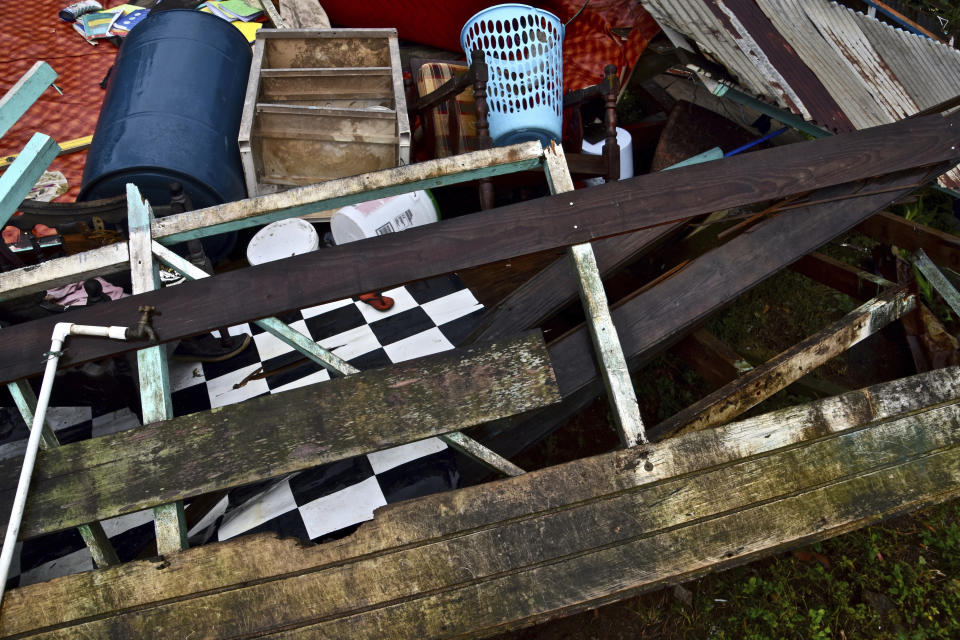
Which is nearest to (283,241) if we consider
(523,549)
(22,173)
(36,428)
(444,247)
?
(22,173)

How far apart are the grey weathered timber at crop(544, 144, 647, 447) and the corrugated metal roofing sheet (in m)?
1.78

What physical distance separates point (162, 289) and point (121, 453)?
21.3 inches

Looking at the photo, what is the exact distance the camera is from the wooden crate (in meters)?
3.92

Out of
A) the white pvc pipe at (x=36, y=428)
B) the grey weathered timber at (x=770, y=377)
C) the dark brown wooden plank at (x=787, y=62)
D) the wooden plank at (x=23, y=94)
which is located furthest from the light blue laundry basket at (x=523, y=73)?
the white pvc pipe at (x=36, y=428)

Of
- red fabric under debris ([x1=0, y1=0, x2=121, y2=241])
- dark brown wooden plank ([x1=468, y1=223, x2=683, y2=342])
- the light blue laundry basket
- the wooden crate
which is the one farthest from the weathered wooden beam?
red fabric under debris ([x1=0, y1=0, x2=121, y2=241])

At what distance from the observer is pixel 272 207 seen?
205cm

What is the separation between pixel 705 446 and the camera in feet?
5.57

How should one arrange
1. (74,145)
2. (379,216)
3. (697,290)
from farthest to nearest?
(74,145)
(379,216)
(697,290)

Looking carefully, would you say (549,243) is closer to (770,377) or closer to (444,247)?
(444,247)

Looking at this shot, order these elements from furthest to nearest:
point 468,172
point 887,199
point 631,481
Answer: point 887,199 < point 468,172 < point 631,481

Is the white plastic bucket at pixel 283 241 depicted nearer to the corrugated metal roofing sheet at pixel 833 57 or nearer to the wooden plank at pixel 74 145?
the wooden plank at pixel 74 145

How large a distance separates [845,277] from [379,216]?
8.08 feet

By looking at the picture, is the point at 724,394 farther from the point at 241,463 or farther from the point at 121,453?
the point at 121,453

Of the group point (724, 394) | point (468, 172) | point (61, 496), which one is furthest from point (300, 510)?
→ point (724, 394)
